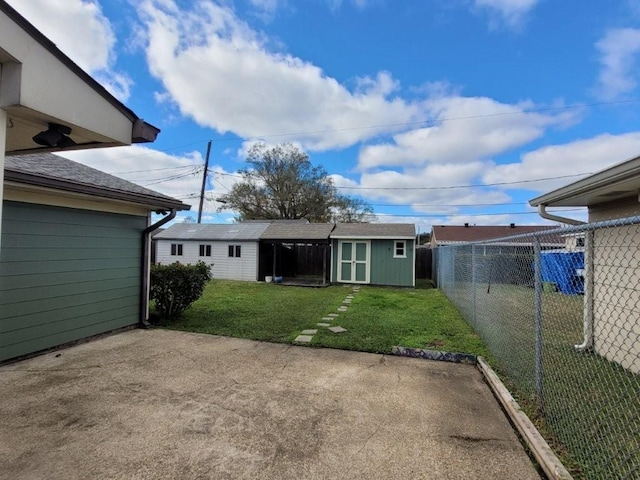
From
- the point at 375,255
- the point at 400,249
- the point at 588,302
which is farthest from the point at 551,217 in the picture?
the point at 375,255

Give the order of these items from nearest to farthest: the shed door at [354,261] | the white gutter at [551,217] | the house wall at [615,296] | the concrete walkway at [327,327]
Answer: the house wall at [615,296]
the white gutter at [551,217]
the concrete walkway at [327,327]
the shed door at [354,261]

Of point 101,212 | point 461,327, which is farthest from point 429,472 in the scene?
point 101,212

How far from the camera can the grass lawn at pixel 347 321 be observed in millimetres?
5332

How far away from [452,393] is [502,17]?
8.40m

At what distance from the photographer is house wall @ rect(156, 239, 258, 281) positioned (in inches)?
634

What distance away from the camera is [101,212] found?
5.53 m

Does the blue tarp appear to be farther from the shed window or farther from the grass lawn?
the shed window

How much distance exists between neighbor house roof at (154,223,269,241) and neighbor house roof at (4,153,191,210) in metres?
9.72

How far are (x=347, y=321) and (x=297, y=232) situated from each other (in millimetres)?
9164

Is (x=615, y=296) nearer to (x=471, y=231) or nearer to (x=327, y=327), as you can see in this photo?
Answer: (x=327, y=327)

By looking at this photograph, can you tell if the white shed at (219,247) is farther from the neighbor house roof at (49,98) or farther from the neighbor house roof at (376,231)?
the neighbor house roof at (49,98)

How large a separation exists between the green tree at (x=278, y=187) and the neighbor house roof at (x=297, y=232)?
353 inches

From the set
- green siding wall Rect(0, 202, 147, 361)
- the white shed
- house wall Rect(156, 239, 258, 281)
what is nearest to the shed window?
the white shed

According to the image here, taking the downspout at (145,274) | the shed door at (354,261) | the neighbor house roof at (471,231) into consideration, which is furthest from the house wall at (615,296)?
the neighbor house roof at (471,231)
